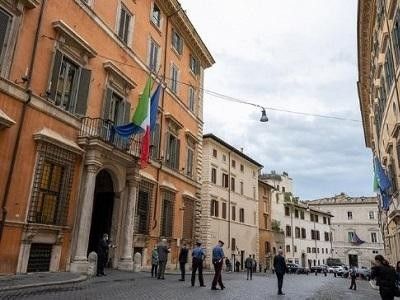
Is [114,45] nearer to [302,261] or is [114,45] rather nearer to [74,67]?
[74,67]

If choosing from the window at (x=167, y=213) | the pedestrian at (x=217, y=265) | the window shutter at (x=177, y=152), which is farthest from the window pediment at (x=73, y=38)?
the pedestrian at (x=217, y=265)

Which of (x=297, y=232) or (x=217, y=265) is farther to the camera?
(x=297, y=232)

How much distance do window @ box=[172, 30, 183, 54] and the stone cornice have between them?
11.7 metres

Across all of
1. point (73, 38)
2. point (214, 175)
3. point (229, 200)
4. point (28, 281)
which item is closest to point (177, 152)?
point (73, 38)

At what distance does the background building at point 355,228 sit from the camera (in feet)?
232

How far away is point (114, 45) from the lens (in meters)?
17.7

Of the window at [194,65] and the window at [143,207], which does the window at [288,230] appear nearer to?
the window at [194,65]

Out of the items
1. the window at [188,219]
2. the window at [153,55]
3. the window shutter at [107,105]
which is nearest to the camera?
the window shutter at [107,105]

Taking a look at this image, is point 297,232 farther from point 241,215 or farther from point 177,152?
point 177,152

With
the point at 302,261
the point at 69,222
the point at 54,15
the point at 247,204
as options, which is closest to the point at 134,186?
the point at 69,222

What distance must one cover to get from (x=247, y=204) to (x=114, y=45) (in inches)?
1215

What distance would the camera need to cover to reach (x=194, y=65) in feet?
91.4

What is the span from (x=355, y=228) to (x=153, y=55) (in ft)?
210

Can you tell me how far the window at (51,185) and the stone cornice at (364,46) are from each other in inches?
815
